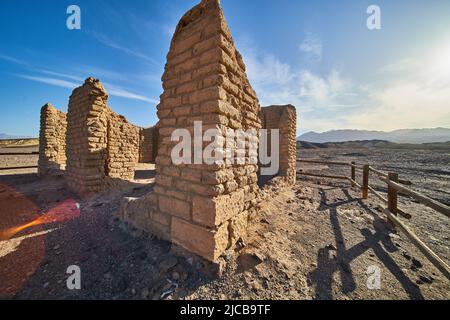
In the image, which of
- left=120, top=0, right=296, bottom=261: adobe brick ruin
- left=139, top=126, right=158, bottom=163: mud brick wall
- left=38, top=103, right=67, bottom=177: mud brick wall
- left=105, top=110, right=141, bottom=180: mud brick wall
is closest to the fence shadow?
left=120, top=0, right=296, bottom=261: adobe brick ruin

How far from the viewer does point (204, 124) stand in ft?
7.25

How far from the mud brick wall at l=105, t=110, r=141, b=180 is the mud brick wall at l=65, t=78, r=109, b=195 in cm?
34

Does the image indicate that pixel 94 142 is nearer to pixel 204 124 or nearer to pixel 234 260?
→ pixel 204 124

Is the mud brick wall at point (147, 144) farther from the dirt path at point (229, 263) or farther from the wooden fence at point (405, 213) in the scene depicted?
the wooden fence at point (405, 213)

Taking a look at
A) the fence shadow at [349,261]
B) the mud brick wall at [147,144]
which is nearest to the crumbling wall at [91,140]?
the fence shadow at [349,261]

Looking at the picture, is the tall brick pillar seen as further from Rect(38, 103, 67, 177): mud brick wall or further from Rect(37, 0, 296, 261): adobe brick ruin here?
Rect(38, 103, 67, 177): mud brick wall

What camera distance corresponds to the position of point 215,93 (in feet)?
6.95

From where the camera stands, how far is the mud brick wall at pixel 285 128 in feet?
23.3

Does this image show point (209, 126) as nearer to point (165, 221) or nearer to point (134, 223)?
point (165, 221)

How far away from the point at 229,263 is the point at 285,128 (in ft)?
20.5

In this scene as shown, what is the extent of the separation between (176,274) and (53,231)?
8.98 ft

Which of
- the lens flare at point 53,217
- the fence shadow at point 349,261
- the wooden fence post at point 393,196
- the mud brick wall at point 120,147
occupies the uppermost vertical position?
the mud brick wall at point 120,147

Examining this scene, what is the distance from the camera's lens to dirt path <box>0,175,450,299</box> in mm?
1927

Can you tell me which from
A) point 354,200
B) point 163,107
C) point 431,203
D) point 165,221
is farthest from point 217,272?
point 354,200
